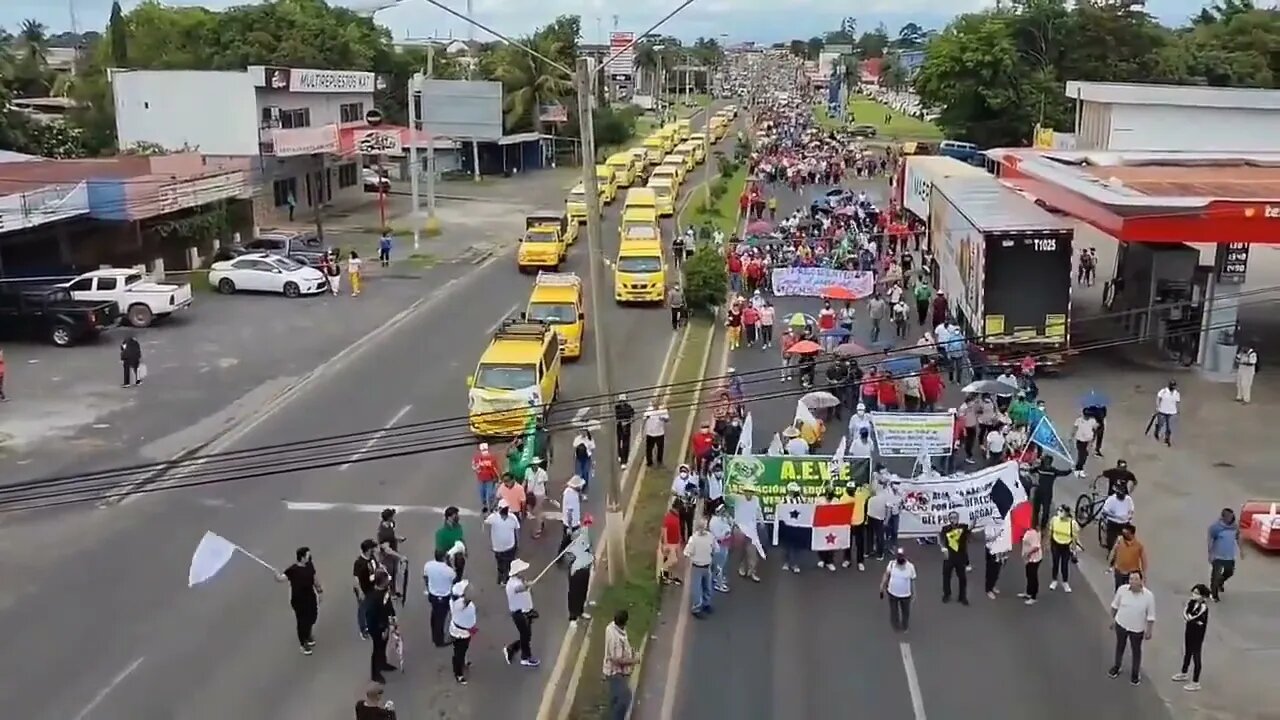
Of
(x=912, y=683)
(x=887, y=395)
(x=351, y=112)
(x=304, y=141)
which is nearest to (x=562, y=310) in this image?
(x=887, y=395)

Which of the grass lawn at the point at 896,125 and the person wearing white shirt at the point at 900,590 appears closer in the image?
the person wearing white shirt at the point at 900,590

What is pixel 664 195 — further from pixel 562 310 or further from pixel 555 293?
pixel 562 310

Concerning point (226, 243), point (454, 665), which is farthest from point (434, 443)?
point (226, 243)

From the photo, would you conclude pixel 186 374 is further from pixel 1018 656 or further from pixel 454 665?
pixel 1018 656

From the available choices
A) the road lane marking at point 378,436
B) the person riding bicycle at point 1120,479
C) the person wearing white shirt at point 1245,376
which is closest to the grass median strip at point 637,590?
the road lane marking at point 378,436

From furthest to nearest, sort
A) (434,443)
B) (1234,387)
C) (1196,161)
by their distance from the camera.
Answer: (1196,161)
(1234,387)
(434,443)

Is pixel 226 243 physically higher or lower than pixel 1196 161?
lower

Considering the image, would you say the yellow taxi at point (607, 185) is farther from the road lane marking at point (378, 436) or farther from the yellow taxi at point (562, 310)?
the road lane marking at point (378, 436)

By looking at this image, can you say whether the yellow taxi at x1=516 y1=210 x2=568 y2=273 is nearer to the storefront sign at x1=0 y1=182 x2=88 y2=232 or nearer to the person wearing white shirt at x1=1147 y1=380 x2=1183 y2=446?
the storefront sign at x1=0 y1=182 x2=88 y2=232

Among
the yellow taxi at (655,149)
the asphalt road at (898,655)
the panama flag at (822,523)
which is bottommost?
the asphalt road at (898,655)
